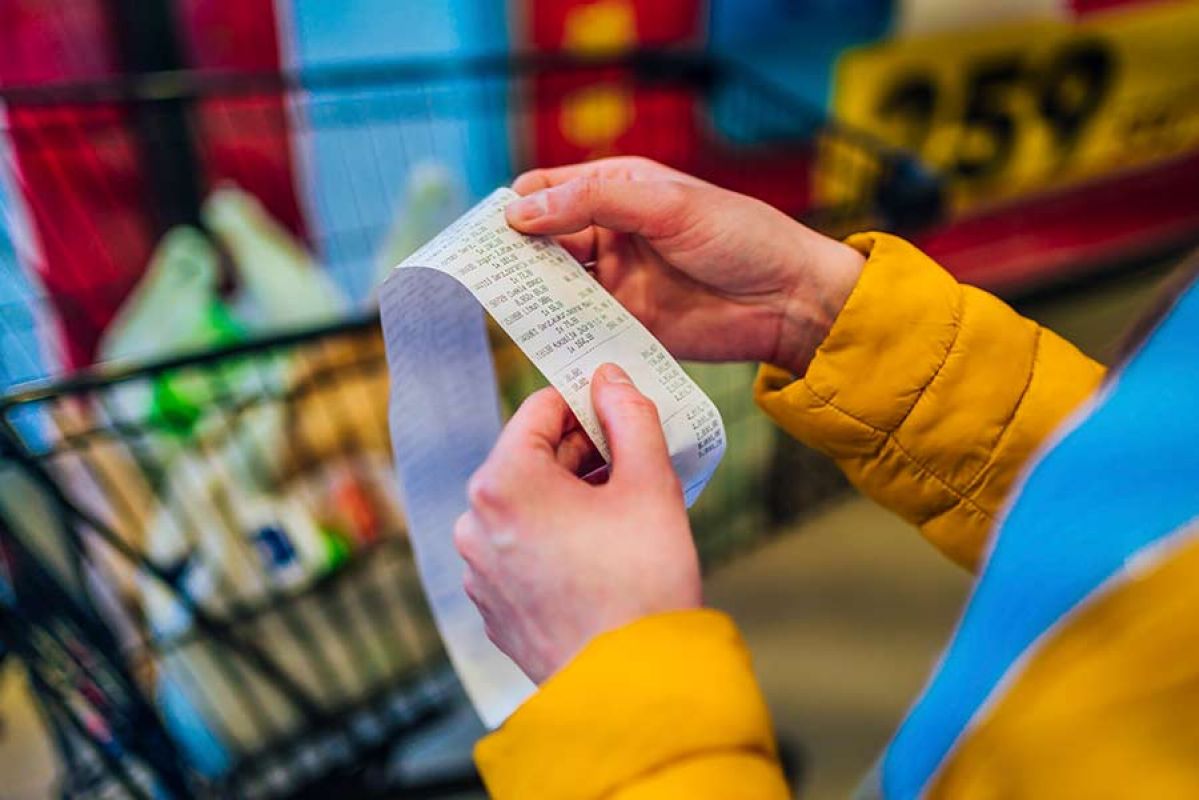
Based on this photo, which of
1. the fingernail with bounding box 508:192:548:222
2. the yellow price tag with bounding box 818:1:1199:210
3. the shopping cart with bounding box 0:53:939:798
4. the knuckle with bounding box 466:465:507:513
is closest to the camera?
the knuckle with bounding box 466:465:507:513

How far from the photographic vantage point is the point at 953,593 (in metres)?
1.56

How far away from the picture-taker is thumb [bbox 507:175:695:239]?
57 cm

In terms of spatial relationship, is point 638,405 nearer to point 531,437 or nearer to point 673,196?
point 531,437

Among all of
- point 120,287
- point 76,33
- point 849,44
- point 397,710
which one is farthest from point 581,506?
point 849,44

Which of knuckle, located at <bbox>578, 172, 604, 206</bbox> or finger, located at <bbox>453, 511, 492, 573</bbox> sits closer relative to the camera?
finger, located at <bbox>453, 511, 492, 573</bbox>

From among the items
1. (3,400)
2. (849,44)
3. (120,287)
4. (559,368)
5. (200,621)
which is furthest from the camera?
(849,44)

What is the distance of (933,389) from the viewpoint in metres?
0.60

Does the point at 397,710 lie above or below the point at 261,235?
below

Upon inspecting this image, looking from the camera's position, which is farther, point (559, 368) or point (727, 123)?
point (727, 123)

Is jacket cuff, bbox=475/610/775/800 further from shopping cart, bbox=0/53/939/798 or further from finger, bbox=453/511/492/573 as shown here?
shopping cart, bbox=0/53/939/798

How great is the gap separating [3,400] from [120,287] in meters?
0.77

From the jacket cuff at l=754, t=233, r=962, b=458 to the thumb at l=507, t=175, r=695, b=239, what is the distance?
5.1 inches

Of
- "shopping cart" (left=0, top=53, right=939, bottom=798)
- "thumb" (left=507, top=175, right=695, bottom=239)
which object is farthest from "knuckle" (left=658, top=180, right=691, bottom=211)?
"shopping cart" (left=0, top=53, right=939, bottom=798)

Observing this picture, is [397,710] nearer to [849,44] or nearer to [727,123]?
[727,123]
